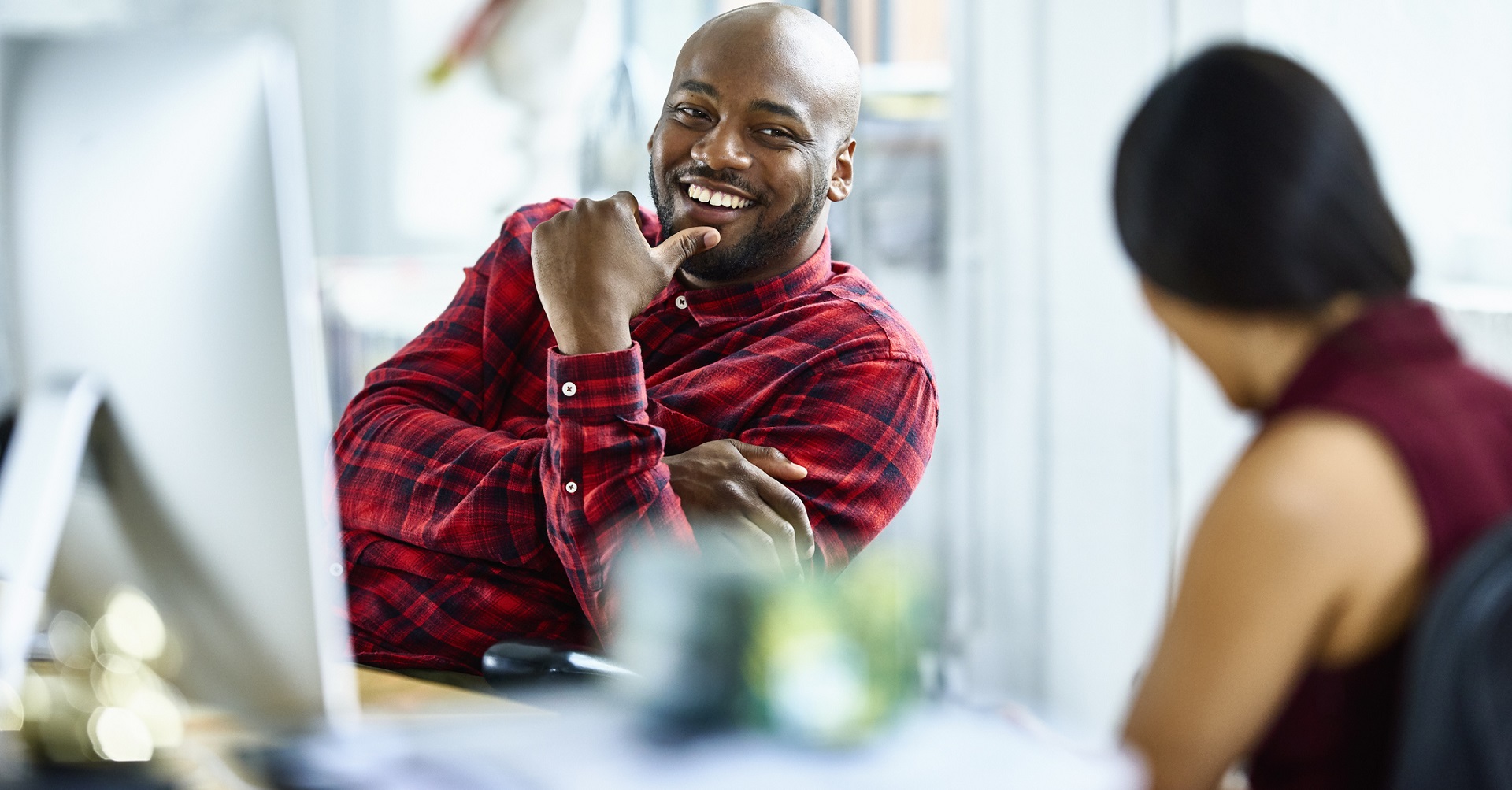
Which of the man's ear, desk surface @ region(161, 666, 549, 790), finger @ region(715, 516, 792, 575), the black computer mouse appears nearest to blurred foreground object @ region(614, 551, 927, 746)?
desk surface @ region(161, 666, 549, 790)

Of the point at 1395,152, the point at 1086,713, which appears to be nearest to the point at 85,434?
the point at 1395,152

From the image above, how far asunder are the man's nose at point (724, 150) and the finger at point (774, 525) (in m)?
0.44

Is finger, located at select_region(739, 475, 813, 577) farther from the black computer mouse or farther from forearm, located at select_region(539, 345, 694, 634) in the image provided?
the black computer mouse

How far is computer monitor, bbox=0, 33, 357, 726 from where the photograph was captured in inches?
30.0

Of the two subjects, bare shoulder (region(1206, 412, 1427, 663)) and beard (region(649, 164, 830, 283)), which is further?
beard (region(649, 164, 830, 283))

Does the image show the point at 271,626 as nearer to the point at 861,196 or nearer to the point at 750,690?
the point at 750,690

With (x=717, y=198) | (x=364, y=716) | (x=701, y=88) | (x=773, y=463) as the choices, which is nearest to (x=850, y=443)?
(x=773, y=463)

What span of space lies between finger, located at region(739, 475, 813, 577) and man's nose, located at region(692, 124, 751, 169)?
0.44 meters

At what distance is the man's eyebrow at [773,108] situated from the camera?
1.66 metres

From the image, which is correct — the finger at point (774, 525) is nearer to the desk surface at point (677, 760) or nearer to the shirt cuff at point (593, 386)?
the shirt cuff at point (593, 386)

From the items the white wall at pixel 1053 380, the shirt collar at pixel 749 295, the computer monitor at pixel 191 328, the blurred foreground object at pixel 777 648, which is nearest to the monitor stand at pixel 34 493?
the computer monitor at pixel 191 328

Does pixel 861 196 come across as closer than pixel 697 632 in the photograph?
No

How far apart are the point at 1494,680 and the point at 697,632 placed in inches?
17.9

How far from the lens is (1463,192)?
86.9 inches
